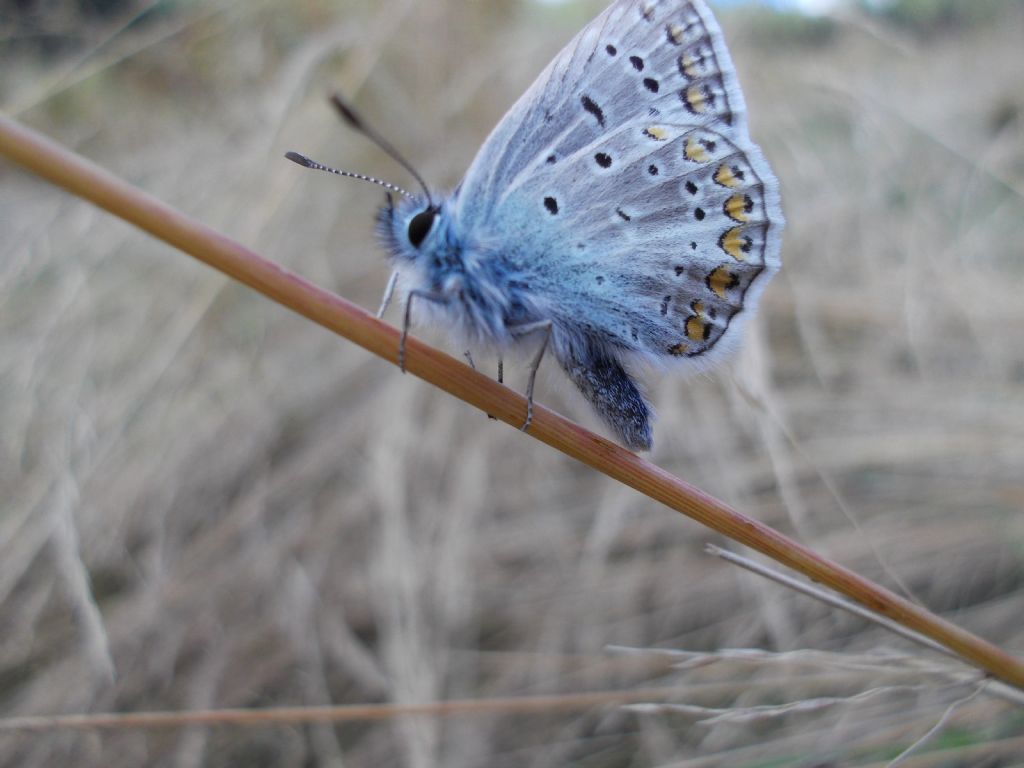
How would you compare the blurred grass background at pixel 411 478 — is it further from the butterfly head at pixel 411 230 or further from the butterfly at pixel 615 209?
the butterfly head at pixel 411 230

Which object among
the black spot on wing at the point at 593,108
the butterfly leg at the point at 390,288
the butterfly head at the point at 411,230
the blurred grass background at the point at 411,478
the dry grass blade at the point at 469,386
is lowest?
the blurred grass background at the point at 411,478

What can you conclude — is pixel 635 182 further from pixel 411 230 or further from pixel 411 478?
pixel 411 478

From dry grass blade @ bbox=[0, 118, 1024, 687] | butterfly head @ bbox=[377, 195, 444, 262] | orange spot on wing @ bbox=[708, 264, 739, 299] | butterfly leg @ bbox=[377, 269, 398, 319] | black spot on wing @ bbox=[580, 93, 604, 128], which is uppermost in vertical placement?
black spot on wing @ bbox=[580, 93, 604, 128]

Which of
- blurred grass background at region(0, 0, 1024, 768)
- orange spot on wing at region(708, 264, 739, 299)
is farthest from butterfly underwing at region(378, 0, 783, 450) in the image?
blurred grass background at region(0, 0, 1024, 768)

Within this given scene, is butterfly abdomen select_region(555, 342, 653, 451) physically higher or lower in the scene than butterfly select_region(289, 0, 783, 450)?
lower

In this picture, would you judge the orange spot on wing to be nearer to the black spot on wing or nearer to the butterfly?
the butterfly

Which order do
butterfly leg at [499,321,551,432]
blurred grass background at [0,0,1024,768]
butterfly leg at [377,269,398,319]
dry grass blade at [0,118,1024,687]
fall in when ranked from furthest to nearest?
blurred grass background at [0,0,1024,768] < butterfly leg at [377,269,398,319] < butterfly leg at [499,321,551,432] < dry grass blade at [0,118,1024,687]

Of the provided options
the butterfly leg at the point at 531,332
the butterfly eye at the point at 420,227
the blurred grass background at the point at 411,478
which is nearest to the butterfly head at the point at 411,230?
the butterfly eye at the point at 420,227

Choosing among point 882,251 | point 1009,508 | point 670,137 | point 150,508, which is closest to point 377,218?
point 670,137
